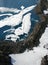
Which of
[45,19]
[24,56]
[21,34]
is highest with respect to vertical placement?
[45,19]

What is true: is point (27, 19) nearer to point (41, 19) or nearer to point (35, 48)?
point (41, 19)

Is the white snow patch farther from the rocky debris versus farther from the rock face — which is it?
the rocky debris

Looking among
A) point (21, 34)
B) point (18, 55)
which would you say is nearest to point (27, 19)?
point (21, 34)

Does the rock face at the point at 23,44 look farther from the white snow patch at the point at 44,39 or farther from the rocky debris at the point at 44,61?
the rocky debris at the point at 44,61

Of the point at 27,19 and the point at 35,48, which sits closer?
the point at 35,48

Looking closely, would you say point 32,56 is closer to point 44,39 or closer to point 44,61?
point 44,61

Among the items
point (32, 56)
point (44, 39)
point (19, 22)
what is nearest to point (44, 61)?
point (32, 56)

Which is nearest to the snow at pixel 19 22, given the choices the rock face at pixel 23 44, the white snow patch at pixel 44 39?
the rock face at pixel 23 44
